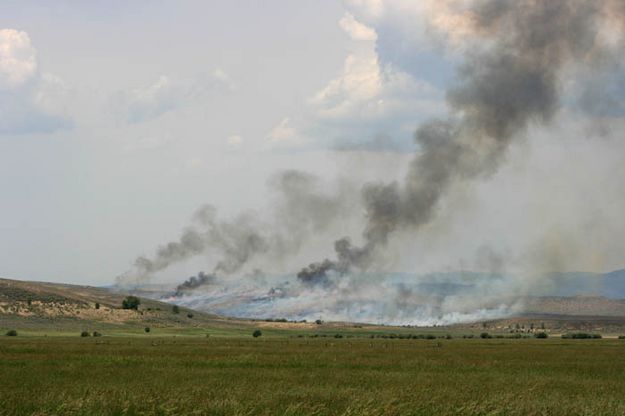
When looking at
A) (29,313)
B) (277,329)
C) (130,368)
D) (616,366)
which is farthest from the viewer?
(277,329)

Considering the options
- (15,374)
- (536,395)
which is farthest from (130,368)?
(536,395)

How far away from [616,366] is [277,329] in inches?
4673

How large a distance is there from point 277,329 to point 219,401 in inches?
5963

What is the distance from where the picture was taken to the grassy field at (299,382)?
45031 millimetres

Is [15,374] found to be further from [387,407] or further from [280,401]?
[387,407]

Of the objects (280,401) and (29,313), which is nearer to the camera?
(280,401)

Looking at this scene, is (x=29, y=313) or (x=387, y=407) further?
(x=29, y=313)

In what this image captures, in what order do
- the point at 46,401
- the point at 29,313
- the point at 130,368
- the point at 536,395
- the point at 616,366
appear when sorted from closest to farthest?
1. the point at 46,401
2. the point at 536,395
3. the point at 130,368
4. the point at 616,366
5. the point at 29,313

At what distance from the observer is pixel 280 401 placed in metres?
47.9

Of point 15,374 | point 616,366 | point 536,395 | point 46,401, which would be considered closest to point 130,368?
point 15,374

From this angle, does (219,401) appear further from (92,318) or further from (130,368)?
(92,318)

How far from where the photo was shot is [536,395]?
5488 centimetres

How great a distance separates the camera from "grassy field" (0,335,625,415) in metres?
45.0

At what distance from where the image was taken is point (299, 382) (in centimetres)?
6053
